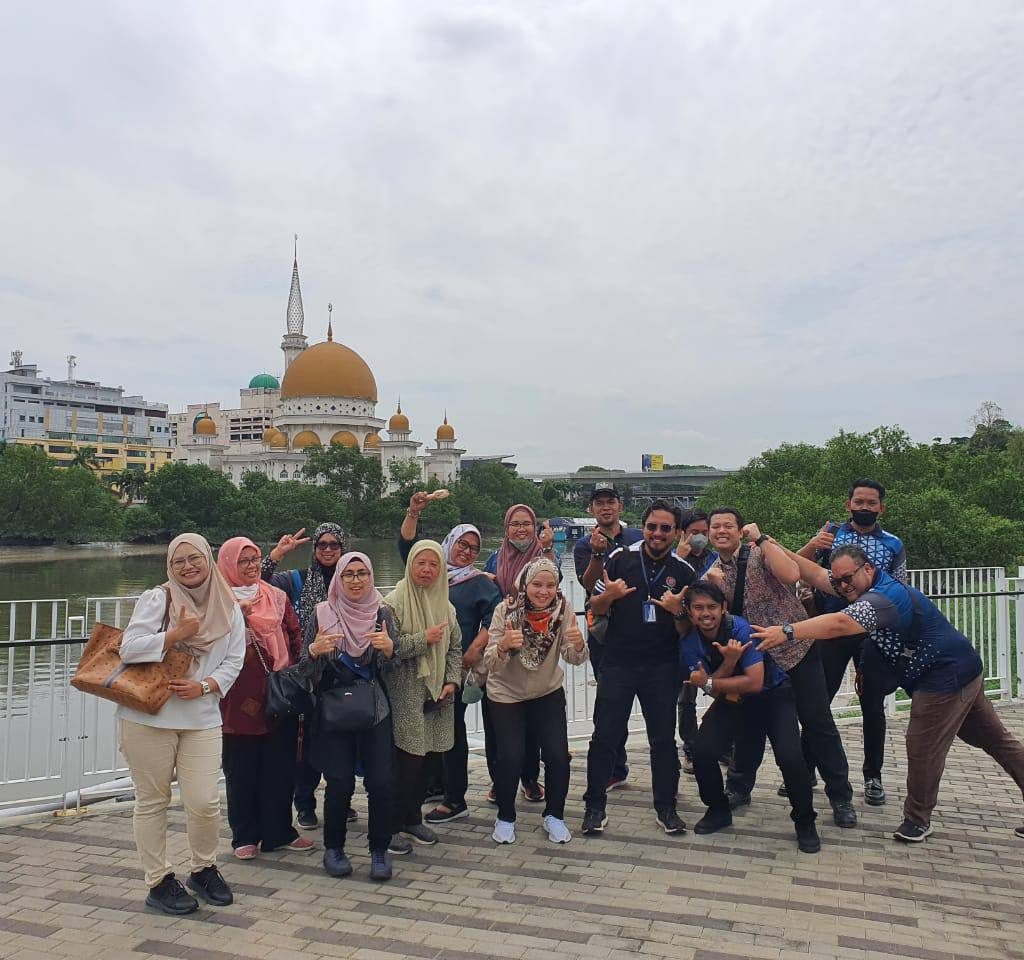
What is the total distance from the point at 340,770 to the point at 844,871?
2.23m

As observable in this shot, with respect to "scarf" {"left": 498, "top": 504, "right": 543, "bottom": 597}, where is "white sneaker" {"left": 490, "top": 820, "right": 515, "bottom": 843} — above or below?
below

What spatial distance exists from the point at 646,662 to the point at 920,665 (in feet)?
4.16

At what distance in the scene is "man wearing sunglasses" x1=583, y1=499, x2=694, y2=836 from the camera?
162 inches

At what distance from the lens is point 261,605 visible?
A: 157 inches

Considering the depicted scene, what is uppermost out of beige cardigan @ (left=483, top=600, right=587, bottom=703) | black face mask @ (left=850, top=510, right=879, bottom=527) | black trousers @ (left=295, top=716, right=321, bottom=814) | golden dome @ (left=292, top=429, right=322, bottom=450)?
golden dome @ (left=292, top=429, right=322, bottom=450)

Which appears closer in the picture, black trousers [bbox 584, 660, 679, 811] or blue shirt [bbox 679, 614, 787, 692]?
blue shirt [bbox 679, 614, 787, 692]

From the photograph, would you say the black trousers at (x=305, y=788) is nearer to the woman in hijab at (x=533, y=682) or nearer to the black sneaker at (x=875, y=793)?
the woman in hijab at (x=533, y=682)

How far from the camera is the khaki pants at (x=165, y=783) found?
3369 millimetres

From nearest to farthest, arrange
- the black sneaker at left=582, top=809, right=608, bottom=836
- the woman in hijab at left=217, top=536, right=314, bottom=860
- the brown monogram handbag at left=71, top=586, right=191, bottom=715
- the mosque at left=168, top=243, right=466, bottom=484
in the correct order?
1. the brown monogram handbag at left=71, top=586, right=191, bottom=715
2. the woman in hijab at left=217, top=536, right=314, bottom=860
3. the black sneaker at left=582, top=809, right=608, bottom=836
4. the mosque at left=168, top=243, right=466, bottom=484

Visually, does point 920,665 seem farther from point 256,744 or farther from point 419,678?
point 256,744

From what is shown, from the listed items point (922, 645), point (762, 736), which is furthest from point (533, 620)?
point (922, 645)

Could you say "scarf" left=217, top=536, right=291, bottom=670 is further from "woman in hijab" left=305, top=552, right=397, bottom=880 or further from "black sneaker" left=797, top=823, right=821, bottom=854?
"black sneaker" left=797, top=823, right=821, bottom=854

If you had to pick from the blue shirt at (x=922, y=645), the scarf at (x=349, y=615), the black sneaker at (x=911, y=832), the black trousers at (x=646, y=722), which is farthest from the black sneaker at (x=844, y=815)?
the scarf at (x=349, y=615)

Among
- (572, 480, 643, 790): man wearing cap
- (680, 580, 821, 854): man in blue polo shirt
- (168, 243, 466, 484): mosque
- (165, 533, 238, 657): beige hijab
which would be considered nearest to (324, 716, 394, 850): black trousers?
(165, 533, 238, 657): beige hijab
